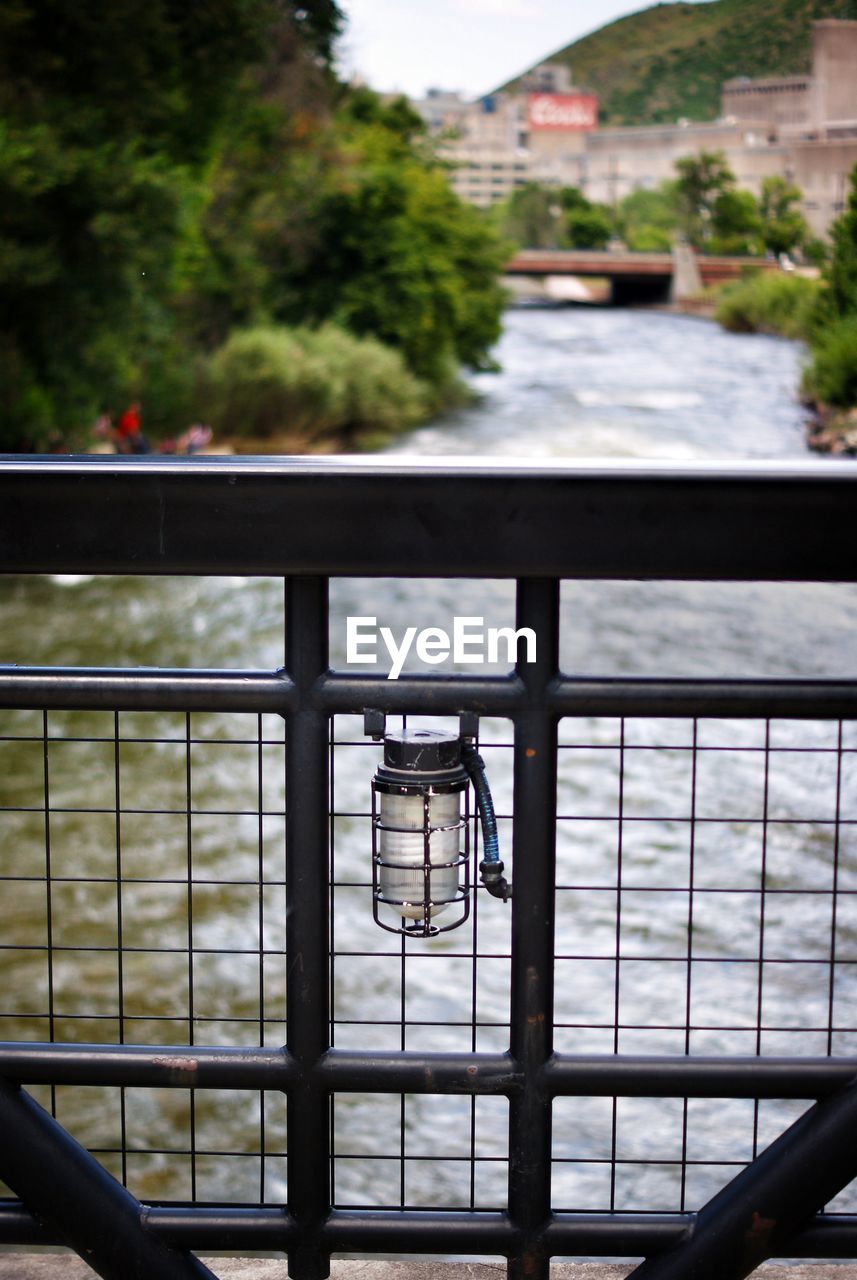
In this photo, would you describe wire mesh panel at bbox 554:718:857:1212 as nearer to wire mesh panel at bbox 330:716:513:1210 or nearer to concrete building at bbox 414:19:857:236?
wire mesh panel at bbox 330:716:513:1210

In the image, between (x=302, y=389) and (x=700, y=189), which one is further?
(x=700, y=189)

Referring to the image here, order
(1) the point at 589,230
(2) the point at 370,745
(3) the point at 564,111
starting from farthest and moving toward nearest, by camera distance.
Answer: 1. (3) the point at 564,111
2. (1) the point at 589,230
3. (2) the point at 370,745

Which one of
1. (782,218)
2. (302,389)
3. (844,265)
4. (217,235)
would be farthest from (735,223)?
(302,389)

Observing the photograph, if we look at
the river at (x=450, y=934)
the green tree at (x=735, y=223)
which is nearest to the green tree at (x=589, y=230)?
the green tree at (x=735, y=223)

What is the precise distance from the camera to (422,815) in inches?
65.3

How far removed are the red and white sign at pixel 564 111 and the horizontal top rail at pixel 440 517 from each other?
53416 mm

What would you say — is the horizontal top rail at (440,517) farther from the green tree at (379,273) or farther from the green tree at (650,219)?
the green tree at (650,219)

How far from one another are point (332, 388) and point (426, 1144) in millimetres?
19724

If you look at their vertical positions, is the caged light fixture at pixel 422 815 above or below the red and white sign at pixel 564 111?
below

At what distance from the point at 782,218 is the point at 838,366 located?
13594 mm

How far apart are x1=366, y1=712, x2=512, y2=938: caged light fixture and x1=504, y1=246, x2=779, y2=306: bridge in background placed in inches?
1773

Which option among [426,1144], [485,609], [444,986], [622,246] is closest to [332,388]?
[485,609]

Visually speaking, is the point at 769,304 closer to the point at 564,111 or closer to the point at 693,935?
the point at 564,111

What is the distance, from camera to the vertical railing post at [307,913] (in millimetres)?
1631
